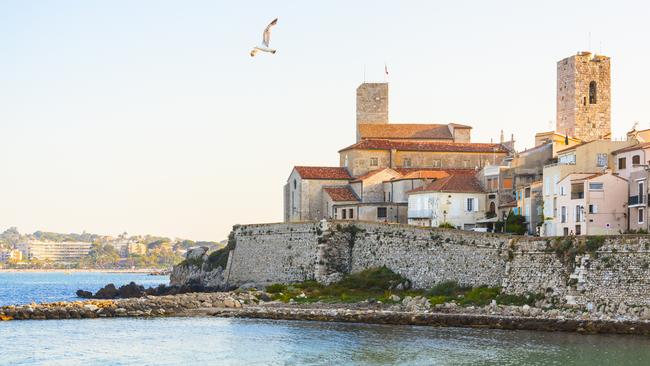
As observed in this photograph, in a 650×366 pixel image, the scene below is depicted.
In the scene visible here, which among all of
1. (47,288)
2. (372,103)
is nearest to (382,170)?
(372,103)

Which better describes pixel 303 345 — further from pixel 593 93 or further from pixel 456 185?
pixel 593 93

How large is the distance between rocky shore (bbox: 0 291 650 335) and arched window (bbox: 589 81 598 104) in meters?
26.6

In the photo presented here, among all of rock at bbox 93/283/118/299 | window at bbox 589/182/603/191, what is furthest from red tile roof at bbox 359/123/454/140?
window at bbox 589/182/603/191

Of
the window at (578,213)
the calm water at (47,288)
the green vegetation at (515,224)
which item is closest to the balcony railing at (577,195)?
the window at (578,213)

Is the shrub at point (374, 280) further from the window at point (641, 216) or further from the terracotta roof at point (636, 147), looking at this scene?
the terracotta roof at point (636, 147)

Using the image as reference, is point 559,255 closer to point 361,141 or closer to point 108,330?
point 108,330

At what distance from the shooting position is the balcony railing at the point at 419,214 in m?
54.1

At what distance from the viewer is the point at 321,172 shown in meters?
60.6

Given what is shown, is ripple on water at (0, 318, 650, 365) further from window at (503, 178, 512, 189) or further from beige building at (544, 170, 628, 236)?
window at (503, 178, 512, 189)

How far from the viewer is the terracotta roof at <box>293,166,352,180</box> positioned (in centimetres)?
5994

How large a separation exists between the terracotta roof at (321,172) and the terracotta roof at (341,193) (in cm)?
90

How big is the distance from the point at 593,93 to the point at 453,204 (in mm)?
16084

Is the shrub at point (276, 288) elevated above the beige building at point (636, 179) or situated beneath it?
situated beneath

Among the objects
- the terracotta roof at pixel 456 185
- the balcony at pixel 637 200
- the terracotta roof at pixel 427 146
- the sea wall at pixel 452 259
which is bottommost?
the sea wall at pixel 452 259
